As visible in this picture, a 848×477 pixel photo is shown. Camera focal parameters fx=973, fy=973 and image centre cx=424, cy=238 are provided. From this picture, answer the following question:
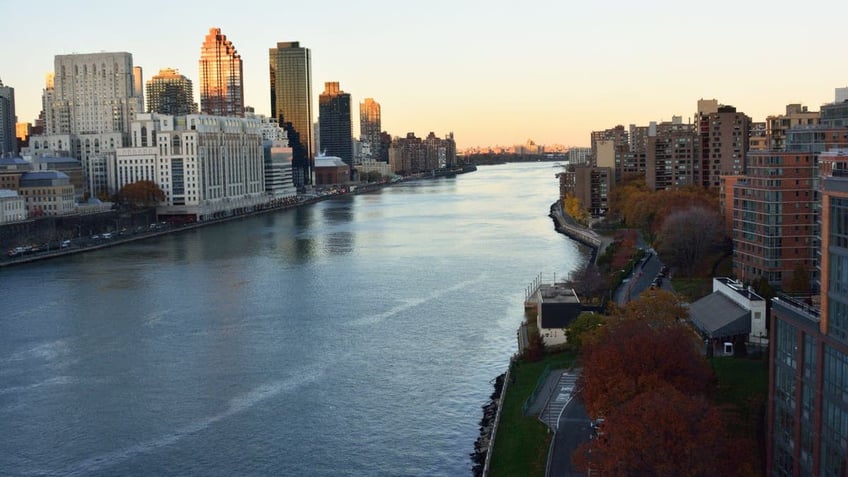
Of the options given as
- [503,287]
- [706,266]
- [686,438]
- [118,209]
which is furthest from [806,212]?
[118,209]

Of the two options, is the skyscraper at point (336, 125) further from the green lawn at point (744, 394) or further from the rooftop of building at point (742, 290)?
the green lawn at point (744, 394)

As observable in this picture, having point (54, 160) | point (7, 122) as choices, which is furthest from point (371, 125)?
point (54, 160)

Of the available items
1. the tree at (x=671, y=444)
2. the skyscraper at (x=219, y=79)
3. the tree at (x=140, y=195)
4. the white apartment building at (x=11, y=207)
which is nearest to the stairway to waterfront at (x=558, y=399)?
the tree at (x=671, y=444)

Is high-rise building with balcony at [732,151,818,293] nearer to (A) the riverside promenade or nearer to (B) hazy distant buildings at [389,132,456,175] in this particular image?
(A) the riverside promenade

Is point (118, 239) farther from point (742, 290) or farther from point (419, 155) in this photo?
point (419, 155)

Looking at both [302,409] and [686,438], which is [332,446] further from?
[686,438]

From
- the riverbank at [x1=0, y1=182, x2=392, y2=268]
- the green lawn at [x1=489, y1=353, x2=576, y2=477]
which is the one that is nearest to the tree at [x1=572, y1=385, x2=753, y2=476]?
the green lawn at [x1=489, y1=353, x2=576, y2=477]
